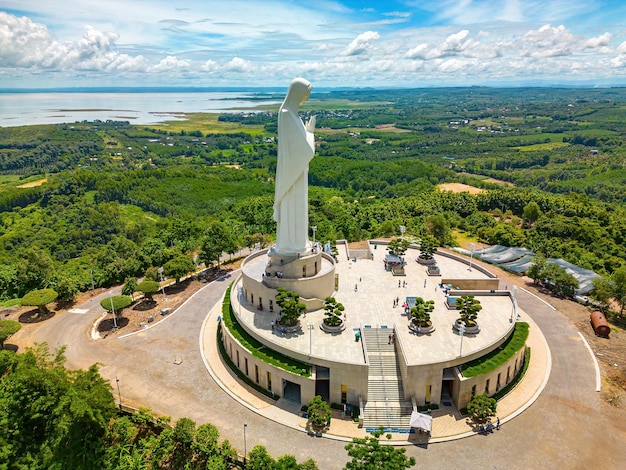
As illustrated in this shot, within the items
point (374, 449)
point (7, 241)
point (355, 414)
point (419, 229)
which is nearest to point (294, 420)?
point (355, 414)

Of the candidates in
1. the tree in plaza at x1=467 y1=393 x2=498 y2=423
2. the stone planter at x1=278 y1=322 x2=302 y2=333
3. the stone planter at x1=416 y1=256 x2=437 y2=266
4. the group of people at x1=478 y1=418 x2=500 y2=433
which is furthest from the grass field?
the stone planter at x1=278 y1=322 x2=302 y2=333

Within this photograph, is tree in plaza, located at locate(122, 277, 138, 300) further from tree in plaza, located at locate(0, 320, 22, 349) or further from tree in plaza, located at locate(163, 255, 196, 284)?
tree in plaza, located at locate(0, 320, 22, 349)

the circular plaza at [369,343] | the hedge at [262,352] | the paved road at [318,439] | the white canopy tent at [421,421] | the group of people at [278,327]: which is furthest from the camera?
the group of people at [278,327]

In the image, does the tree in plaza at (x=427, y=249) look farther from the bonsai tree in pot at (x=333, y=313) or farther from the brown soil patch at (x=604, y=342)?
the bonsai tree in pot at (x=333, y=313)

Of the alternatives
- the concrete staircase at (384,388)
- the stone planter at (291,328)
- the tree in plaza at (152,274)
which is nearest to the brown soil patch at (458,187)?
the tree in plaza at (152,274)

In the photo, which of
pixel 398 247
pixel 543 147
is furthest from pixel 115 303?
pixel 543 147

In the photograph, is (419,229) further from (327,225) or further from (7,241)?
(7,241)
